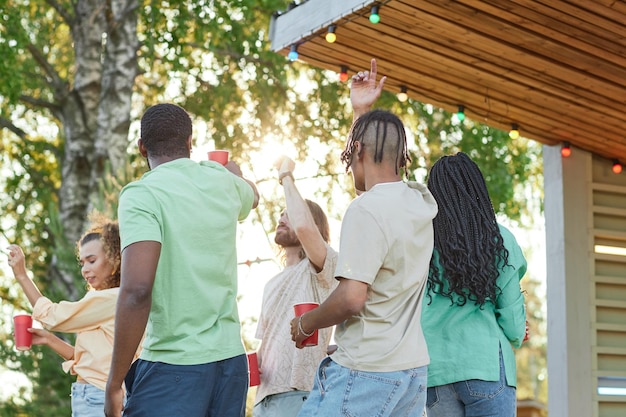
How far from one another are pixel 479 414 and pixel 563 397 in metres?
3.94

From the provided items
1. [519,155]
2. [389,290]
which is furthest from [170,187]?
[519,155]

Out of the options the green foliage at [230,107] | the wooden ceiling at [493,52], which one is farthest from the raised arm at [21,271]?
the green foliage at [230,107]

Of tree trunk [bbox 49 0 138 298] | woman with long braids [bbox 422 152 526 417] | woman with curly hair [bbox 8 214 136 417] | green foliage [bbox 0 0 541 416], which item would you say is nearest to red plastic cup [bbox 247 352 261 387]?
woman with curly hair [bbox 8 214 136 417]

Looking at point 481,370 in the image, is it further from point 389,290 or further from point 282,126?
point 282,126

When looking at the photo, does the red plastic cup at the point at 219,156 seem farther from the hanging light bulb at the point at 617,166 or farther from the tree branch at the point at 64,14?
the tree branch at the point at 64,14

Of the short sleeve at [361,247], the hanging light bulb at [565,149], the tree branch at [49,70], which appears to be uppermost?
the tree branch at [49,70]

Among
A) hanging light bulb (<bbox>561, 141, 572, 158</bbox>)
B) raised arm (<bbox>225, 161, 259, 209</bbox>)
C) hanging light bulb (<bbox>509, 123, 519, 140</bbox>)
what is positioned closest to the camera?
raised arm (<bbox>225, 161, 259, 209</bbox>)

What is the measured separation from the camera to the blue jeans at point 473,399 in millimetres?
3551

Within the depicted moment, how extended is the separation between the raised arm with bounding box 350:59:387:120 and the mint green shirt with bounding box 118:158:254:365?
0.92 metres

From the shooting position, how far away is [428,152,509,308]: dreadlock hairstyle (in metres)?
3.60

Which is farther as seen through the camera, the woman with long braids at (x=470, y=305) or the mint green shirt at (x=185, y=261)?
the woman with long braids at (x=470, y=305)

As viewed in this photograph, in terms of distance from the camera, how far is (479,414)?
3.56 m

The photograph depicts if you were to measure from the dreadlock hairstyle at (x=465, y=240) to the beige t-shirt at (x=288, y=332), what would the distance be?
605 millimetres

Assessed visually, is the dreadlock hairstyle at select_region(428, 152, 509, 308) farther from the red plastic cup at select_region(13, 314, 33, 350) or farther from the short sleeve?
the red plastic cup at select_region(13, 314, 33, 350)
